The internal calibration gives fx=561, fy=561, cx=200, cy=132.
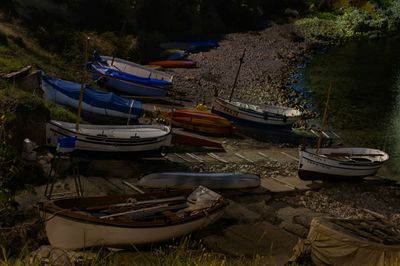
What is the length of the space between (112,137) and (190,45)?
37931 millimetres

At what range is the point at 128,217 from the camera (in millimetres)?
19953

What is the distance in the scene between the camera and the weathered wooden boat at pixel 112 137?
89.1 feet

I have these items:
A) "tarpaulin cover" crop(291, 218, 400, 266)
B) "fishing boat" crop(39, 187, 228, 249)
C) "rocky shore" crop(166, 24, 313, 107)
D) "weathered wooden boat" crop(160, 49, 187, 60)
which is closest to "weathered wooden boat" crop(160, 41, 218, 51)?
"rocky shore" crop(166, 24, 313, 107)

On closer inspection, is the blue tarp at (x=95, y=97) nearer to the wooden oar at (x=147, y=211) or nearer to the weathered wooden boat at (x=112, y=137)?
the weathered wooden boat at (x=112, y=137)

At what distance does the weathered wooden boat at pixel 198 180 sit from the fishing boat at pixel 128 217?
10.3 ft

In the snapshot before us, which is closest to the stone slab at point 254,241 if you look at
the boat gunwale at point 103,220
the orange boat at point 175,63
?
the boat gunwale at point 103,220

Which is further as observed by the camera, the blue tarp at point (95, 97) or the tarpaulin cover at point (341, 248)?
the blue tarp at point (95, 97)

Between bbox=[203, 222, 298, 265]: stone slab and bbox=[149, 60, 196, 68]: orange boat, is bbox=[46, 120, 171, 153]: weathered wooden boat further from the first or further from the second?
bbox=[149, 60, 196, 68]: orange boat

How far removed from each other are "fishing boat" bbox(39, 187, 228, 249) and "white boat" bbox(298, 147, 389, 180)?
377 inches

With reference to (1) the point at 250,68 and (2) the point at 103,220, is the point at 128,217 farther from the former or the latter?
(1) the point at 250,68

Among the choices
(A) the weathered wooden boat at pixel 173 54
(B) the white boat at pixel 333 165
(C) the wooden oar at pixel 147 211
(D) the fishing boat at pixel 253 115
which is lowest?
(C) the wooden oar at pixel 147 211

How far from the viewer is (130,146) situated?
95.5ft

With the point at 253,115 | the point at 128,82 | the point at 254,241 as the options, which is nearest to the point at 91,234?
the point at 254,241

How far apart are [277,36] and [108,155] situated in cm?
5268
